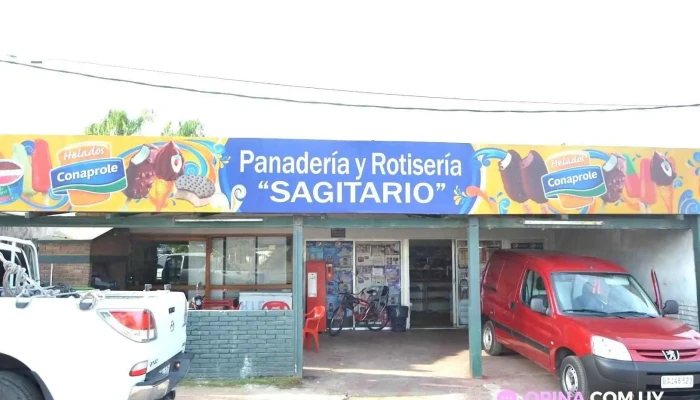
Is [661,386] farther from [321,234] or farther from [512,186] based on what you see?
[321,234]

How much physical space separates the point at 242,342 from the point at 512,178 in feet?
15.7

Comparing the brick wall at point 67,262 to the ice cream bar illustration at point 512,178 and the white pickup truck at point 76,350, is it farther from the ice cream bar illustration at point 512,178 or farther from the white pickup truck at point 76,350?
the ice cream bar illustration at point 512,178

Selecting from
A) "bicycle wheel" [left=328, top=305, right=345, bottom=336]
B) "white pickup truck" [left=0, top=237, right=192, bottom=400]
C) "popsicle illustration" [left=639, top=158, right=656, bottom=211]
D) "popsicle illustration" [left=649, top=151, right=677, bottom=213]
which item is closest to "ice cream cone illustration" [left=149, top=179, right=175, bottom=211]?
"white pickup truck" [left=0, top=237, right=192, bottom=400]

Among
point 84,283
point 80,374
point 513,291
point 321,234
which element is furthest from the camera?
point 321,234

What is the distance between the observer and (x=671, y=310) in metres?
7.50

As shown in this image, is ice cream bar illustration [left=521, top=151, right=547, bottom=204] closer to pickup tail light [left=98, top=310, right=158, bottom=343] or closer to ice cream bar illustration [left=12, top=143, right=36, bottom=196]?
pickup tail light [left=98, top=310, right=158, bottom=343]

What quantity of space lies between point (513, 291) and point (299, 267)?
3600 mm

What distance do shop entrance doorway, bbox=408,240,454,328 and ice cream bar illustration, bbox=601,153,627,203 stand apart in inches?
204

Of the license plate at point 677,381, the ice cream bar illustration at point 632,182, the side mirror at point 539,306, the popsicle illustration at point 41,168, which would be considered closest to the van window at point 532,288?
the side mirror at point 539,306

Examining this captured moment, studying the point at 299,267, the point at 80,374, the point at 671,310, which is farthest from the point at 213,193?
the point at 671,310

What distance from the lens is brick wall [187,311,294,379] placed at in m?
7.71

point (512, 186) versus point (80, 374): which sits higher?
point (512, 186)

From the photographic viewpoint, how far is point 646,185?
28.0ft

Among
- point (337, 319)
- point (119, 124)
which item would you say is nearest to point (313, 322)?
point (337, 319)
